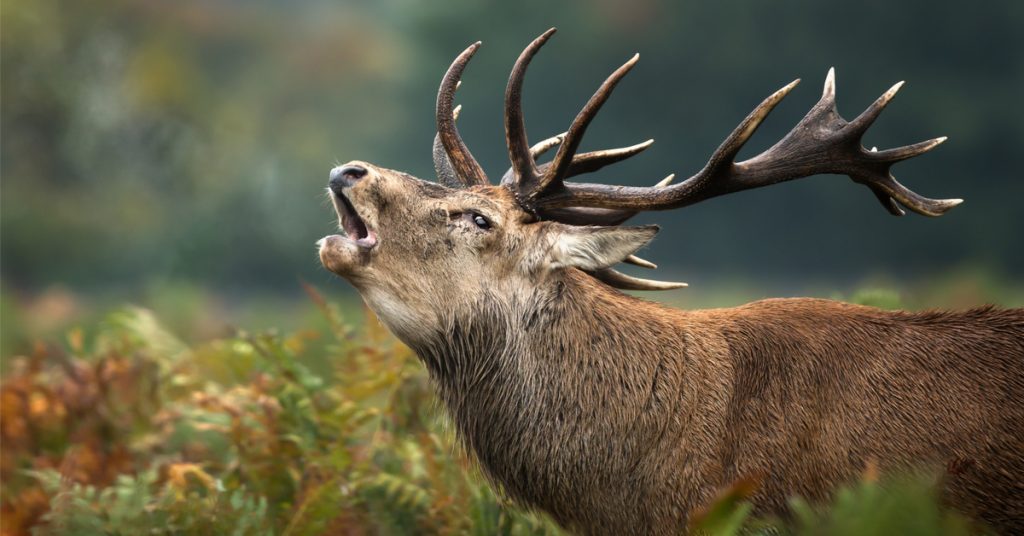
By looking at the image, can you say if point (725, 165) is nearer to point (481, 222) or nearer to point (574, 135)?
point (574, 135)

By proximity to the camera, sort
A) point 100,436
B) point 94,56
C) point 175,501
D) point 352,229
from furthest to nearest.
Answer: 1. point 94,56
2. point 100,436
3. point 175,501
4. point 352,229

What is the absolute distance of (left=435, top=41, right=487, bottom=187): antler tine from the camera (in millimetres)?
4633

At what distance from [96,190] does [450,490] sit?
26.4 metres

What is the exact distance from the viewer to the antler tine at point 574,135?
4230 mm

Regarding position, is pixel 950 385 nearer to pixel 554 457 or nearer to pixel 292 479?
pixel 554 457

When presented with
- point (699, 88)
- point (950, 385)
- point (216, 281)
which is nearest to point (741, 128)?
point (950, 385)

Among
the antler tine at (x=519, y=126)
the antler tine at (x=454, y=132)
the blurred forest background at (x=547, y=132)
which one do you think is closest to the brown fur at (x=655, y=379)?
the antler tine at (x=519, y=126)

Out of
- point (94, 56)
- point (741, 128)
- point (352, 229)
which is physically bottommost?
point (352, 229)

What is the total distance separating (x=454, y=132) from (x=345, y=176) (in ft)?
2.04

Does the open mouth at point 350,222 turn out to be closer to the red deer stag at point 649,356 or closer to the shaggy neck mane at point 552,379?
the red deer stag at point 649,356

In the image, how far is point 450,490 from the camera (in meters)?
5.05

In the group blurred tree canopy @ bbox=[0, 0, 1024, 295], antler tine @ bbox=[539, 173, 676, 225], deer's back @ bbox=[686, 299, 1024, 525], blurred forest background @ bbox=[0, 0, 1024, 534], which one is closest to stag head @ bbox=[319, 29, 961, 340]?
antler tine @ bbox=[539, 173, 676, 225]

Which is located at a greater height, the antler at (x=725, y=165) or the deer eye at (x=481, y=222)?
the antler at (x=725, y=165)

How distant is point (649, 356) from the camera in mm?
4176
